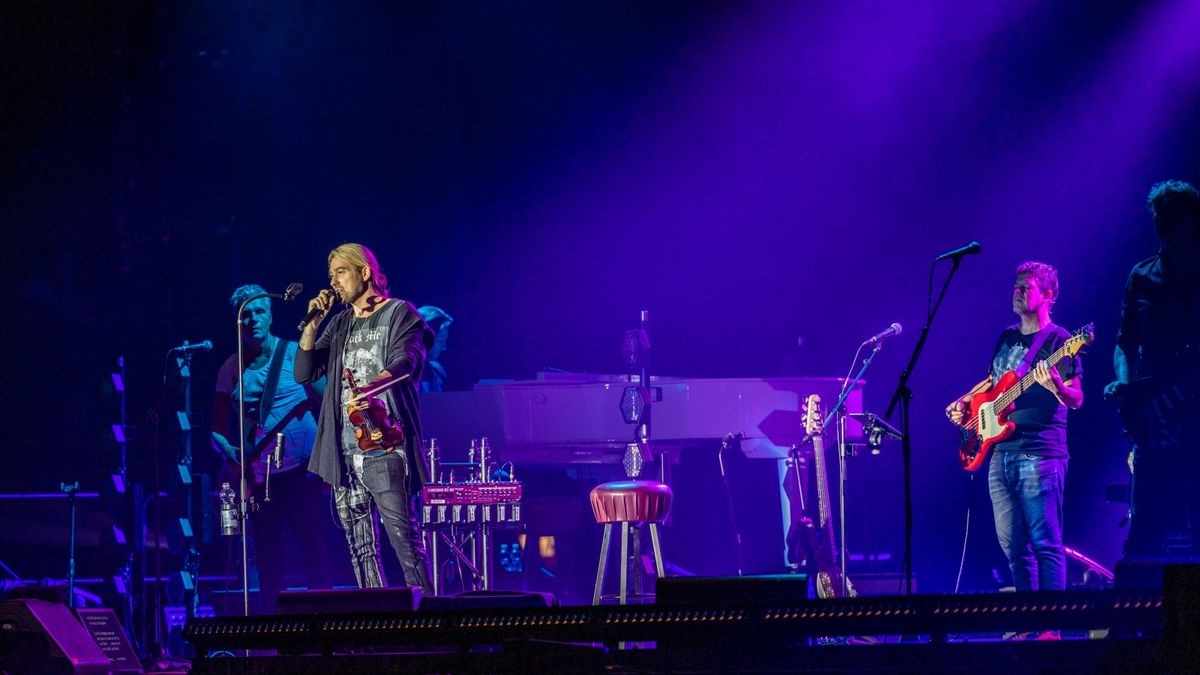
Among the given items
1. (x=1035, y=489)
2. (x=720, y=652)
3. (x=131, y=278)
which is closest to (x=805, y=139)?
(x=1035, y=489)

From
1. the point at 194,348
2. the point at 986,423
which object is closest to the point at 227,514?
the point at 194,348

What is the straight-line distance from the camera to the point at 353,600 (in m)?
4.84

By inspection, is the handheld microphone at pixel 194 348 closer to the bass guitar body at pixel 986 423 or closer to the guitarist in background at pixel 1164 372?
the bass guitar body at pixel 986 423

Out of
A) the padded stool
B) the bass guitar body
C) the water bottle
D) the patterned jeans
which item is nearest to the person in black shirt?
the patterned jeans

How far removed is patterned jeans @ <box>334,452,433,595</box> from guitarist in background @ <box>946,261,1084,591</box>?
3.39m

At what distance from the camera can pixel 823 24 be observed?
11.1 metres

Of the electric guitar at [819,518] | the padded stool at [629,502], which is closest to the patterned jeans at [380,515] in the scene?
the padded stool at [629,502]

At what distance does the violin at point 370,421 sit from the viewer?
19.8 feet

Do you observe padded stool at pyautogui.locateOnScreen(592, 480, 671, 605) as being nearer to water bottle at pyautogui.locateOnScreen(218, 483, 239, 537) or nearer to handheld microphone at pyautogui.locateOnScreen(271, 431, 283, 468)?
handheld microphone at pyautogui.locateOnScreen(271, 431, 283, 468)

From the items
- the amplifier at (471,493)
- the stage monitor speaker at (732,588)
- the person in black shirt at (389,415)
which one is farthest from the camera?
the amplifier at (471,493)

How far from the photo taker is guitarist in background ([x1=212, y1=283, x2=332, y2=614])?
7.55m

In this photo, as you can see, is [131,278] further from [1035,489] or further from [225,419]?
[1035,489]

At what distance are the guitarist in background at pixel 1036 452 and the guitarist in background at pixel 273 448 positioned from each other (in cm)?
416

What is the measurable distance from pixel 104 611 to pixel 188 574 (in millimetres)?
2403
